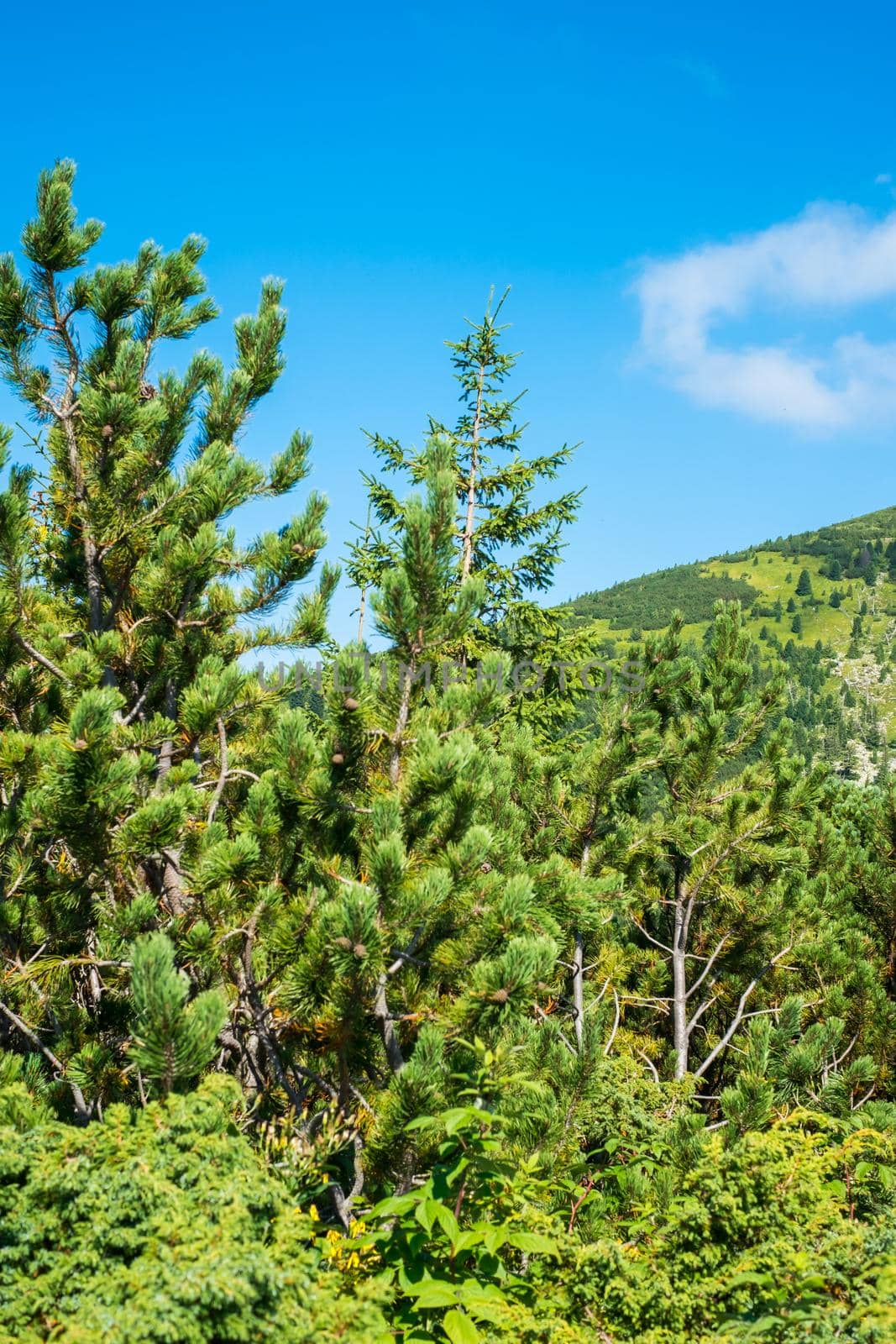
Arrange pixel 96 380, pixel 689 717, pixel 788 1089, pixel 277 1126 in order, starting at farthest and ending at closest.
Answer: pixel 689 717 < pixel 788 1089 < pixel 96 380 < pixel 277 1126

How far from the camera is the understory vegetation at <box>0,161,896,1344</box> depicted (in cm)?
249

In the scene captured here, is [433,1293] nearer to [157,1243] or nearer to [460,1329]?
[460,1329]

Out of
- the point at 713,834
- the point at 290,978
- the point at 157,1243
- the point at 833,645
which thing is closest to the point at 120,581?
the point at 290,978

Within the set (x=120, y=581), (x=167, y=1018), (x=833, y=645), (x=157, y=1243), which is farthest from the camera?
(x=833, y=645)

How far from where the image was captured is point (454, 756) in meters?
3.35

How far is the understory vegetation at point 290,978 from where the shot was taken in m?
2.49

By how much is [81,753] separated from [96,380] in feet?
8.59

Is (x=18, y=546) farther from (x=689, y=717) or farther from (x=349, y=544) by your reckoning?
(x=349, y=544)

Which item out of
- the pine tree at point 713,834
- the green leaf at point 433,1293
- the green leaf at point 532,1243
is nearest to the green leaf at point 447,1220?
the green leaf at point 433,1293

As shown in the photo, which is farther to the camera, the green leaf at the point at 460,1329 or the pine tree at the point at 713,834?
the pine tree at the point at 713,834

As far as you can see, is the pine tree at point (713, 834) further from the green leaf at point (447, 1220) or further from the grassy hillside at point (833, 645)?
the grassy hillside at point (833, 645)

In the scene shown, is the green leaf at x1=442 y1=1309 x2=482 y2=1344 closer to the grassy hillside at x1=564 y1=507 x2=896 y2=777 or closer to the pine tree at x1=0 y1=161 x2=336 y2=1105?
the pine tree at x1=0 y1=161 x2=336 y2=1105

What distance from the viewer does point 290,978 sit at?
11.1 ft

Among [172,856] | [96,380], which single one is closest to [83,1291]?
[172,856]
